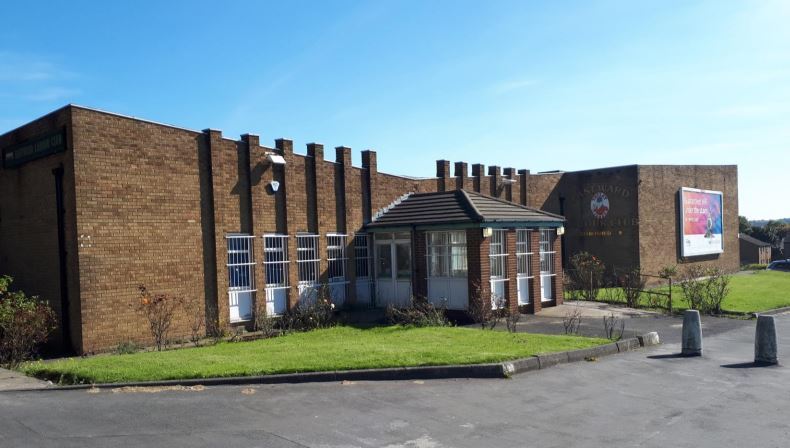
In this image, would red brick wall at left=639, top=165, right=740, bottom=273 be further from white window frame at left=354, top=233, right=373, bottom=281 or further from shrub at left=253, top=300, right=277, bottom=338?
shrub at left=253, top=300, right=277, bottom=338

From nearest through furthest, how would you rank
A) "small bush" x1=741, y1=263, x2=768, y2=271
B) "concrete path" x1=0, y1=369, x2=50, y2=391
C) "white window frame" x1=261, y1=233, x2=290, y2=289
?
"concrete path" x1=0, y1=369, x2=50, y2=391 → "white window frame" x1=261, y1=233, x2=290, y2=289 → "small bush" x1=741, y1=263, x2=768, y2=271

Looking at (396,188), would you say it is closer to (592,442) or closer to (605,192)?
(605,192)

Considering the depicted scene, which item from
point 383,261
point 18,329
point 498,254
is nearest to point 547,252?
point 498,254

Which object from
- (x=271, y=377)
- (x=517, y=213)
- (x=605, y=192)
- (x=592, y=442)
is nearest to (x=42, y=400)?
(x=271, y=377)

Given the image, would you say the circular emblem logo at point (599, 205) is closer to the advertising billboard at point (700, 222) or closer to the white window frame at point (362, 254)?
the advertising billboard at point (700, 222)

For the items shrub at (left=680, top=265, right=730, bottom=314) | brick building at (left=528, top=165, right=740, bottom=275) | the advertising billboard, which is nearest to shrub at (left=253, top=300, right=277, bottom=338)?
shrub at (left=680, top=265, right=730, bottom=314)

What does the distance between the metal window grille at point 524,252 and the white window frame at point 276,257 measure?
22.6ft

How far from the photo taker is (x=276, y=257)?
1705 cm

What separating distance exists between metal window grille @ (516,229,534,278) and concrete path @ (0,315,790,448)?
8.39 m

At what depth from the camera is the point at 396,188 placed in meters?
21.0

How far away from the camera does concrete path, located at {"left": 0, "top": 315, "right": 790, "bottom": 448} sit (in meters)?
6.80

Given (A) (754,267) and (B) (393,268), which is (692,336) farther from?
(A) (754,267)

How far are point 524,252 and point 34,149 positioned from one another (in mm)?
13335

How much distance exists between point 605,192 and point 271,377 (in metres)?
22.9
